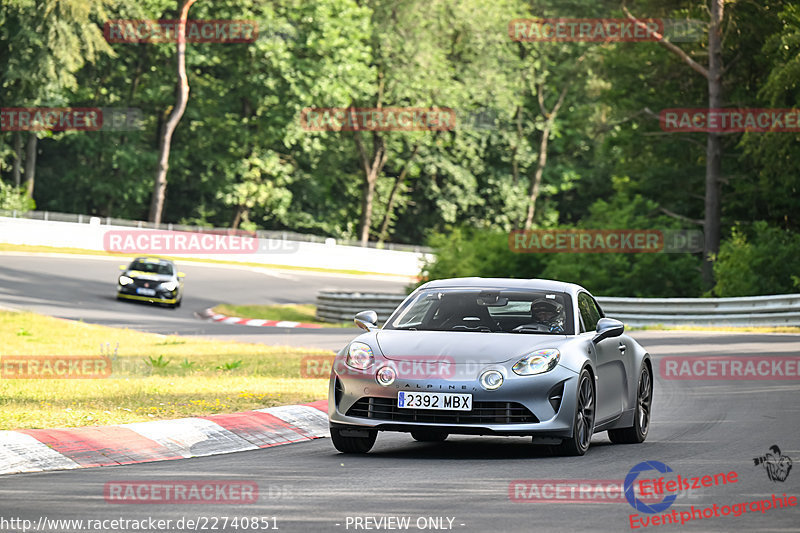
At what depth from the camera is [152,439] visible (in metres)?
10.3

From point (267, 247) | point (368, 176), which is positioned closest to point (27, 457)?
point (267, 247)

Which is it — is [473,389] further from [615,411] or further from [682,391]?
[682,391]

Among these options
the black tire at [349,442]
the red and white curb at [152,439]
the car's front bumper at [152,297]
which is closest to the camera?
the red and white curb at [152,439]

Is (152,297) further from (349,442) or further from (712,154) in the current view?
(349,442)

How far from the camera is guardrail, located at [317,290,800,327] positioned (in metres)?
28.3

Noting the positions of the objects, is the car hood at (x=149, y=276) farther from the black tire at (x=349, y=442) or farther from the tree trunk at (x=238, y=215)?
the tree trunk at (x=238, y=215)

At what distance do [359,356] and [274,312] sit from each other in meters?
29.7

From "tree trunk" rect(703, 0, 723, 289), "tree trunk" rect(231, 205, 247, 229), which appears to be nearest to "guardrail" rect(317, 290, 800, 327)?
"tree trunk" rect(703, 0, 723, 289)

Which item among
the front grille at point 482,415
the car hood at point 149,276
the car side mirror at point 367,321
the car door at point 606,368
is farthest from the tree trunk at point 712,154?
the front grille at point 482,415

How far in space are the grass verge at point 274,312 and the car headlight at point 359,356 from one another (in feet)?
86.6

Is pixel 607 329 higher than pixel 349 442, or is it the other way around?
pixel 607 329

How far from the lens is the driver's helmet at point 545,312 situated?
1092 centimetres

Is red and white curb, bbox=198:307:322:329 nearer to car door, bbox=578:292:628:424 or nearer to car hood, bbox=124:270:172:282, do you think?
car hood, bbox=124:270:172:282

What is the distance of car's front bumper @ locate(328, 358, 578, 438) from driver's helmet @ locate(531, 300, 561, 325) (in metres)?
1.01
